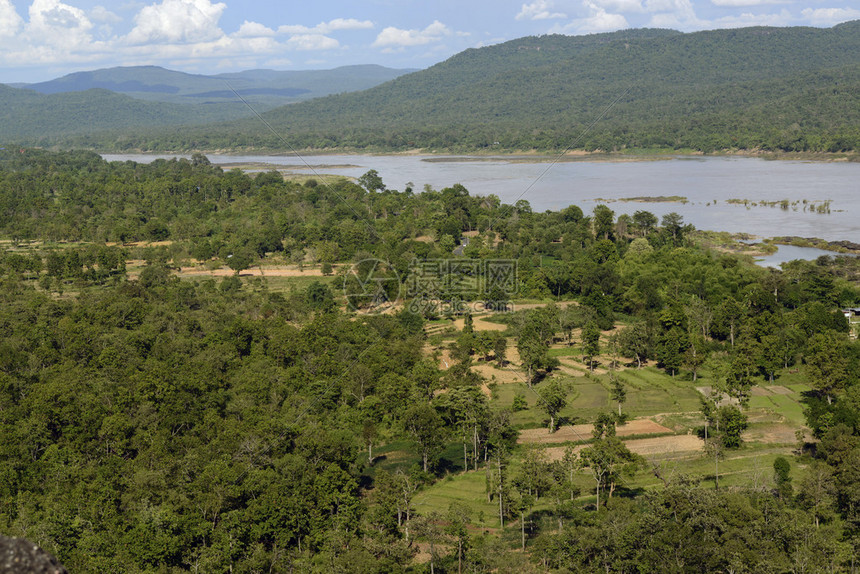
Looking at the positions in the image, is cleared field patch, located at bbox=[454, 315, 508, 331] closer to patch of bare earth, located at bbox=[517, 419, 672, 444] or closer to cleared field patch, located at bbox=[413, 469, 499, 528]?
patch of bare earth, located at bbox=[517, 419, 672, 444]

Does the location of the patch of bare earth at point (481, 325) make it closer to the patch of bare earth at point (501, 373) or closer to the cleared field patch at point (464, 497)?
the patch of bare earth at point (501, 373)

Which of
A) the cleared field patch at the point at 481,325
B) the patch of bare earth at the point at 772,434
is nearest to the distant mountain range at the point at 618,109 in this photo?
the cleared field patch at the point at 481,325

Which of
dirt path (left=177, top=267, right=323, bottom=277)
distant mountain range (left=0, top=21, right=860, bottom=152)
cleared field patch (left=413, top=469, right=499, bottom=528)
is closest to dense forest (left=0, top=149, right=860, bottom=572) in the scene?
cleared field patch (left=413, top=469, right=499, bottom=528)

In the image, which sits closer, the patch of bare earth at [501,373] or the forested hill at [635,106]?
the patch of bare earth at [501,373]

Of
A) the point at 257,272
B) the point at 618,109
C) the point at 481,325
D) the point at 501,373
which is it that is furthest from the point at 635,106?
the point at 501,373

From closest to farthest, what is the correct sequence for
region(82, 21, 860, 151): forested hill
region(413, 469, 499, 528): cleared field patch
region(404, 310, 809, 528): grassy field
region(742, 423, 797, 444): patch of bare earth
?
1. region(413, 469, 499, 528): cleared field patch
2. region(404, 310, 809, 528): grassy field
3. region(742, 423, 797, 444): patch of bare earth
4. region(82, 21, 860, 151): forested hill

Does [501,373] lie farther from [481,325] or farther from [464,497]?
[464,497]

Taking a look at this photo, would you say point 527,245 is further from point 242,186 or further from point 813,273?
point 242,186
